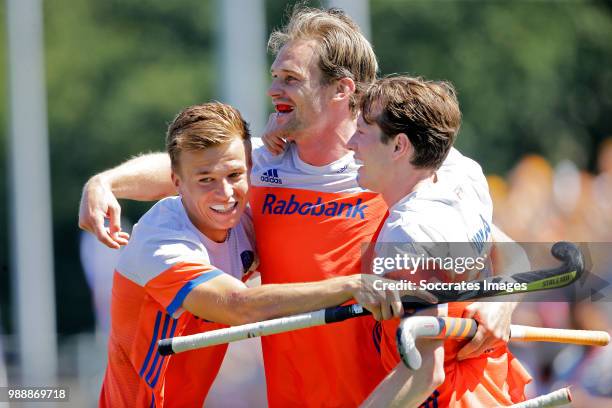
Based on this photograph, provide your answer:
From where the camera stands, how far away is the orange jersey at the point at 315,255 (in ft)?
14.9

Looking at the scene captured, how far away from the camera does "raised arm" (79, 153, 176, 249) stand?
4711 millimetres

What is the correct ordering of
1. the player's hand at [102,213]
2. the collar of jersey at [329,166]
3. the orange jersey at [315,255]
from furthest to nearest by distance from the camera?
the collar of jersey at [329,166], the player's hand at [102,213], the orange jersey at [315,255]

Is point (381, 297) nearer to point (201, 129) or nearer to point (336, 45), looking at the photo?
point (201, 129)

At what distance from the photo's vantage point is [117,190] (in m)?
5.03

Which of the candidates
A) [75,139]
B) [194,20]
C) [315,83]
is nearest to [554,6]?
[194,20]

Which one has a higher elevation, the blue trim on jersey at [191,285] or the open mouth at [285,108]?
the open mouth at [285,108]

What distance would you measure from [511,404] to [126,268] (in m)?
1.67

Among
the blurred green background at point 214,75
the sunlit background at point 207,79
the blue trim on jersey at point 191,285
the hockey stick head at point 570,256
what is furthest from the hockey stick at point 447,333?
the blurred green background at point 214,75

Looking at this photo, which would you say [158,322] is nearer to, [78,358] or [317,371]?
[317,371]

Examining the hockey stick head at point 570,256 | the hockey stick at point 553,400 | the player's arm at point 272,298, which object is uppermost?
the hockey stick head at point 570,256

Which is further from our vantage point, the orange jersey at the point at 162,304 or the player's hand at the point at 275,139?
the player's hand at the point at 275,139

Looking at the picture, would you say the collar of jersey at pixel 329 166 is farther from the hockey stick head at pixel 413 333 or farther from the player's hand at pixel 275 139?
the hockey stick head at pixel 413 333

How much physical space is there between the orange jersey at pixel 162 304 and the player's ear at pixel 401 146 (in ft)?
2.78

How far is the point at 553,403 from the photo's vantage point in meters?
3.86
